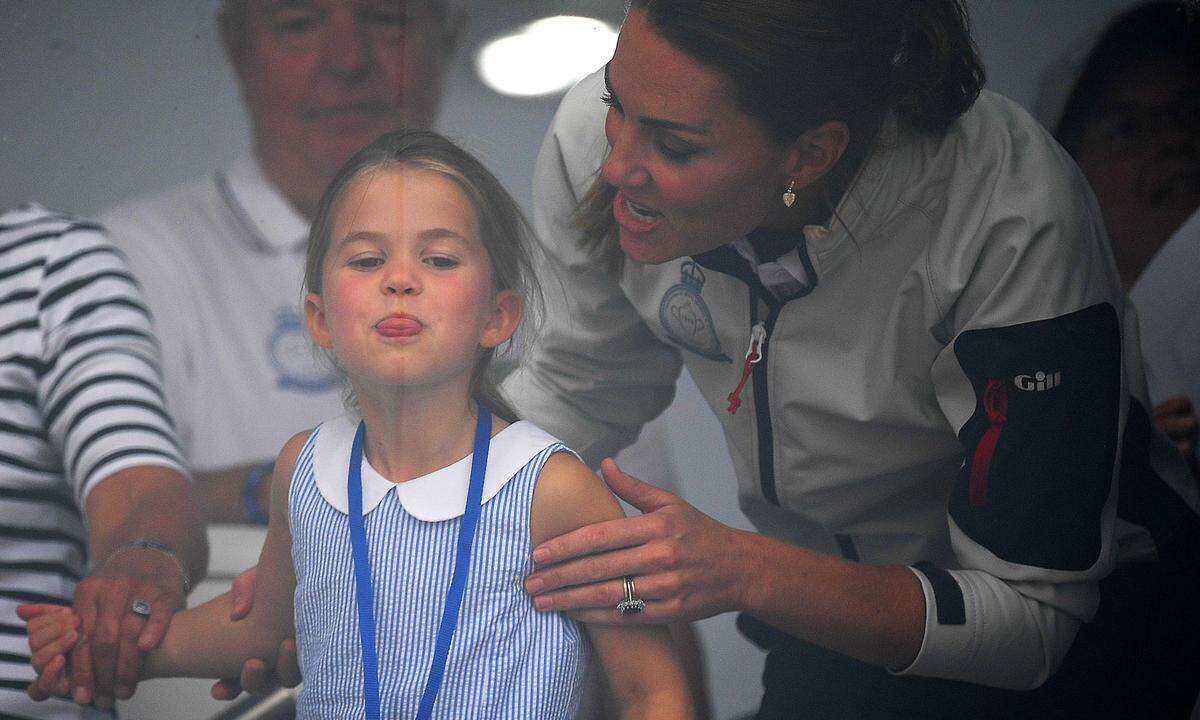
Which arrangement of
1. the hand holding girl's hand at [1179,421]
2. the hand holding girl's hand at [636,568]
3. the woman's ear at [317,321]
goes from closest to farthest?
the hand holding girl's hand at [636,568] → the woman's ear at [317,321] → the hand holding girl's hand at [1179,421]

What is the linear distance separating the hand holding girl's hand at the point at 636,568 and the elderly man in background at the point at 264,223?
40 cm

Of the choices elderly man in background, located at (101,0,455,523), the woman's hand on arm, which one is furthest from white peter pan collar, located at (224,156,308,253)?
the woman's hand on arm

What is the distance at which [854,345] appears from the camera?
1361 millimetres

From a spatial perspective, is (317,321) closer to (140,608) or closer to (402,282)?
(402,282)

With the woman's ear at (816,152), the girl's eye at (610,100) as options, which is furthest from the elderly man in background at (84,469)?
the woman's ear at (816,152)

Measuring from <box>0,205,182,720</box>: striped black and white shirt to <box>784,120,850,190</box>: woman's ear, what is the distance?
3.02 feet

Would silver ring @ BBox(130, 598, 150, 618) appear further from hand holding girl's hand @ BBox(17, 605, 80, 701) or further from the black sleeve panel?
the black sleeve panel

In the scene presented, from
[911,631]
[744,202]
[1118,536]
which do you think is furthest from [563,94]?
[1118,536]

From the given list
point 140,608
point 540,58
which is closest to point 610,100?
point 540,58

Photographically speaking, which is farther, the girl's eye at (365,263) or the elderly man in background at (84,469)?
the elderly man in background at (84,469)

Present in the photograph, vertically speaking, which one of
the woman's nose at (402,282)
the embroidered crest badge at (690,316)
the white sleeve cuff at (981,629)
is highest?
the woman's nose at (402,282)

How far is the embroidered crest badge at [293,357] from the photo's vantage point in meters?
1.42

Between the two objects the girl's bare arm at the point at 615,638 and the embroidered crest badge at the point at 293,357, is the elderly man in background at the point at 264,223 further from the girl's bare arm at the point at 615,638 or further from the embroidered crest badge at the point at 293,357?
the girl's bare arm at the point at 615,638

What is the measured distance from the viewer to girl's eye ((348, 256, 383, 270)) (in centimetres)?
131
